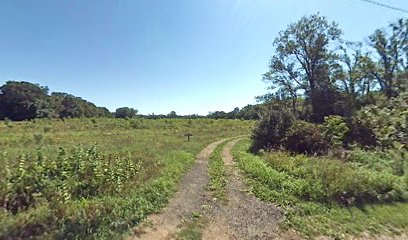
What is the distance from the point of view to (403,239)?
5785mm

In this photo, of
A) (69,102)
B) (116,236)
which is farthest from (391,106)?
(69,102)

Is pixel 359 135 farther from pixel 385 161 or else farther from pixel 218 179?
pixel 218 179

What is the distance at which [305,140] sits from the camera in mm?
16094

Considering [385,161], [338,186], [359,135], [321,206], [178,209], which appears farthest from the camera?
[359,135]

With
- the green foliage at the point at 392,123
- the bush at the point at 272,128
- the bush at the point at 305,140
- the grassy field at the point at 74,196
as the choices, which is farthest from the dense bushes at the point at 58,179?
the green foliage at the point at 392,123

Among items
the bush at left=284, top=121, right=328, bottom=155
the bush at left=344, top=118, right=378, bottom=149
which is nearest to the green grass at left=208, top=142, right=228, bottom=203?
the bush at left=284, top=121, right=328, bottom=155

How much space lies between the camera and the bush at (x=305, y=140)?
15.7 m

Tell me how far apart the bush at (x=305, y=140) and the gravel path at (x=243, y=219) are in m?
8.31

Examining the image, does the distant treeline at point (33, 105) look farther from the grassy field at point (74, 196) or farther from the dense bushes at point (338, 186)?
the grassy field at point (74, 196)

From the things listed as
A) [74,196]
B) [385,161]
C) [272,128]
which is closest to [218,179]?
[74,196]

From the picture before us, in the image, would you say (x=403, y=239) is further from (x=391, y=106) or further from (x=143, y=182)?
(x=391, y=106)

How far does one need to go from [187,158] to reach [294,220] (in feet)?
27.9

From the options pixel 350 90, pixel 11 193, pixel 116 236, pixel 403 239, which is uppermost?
pixel 350 90

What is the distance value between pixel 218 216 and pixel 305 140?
10893 mm
